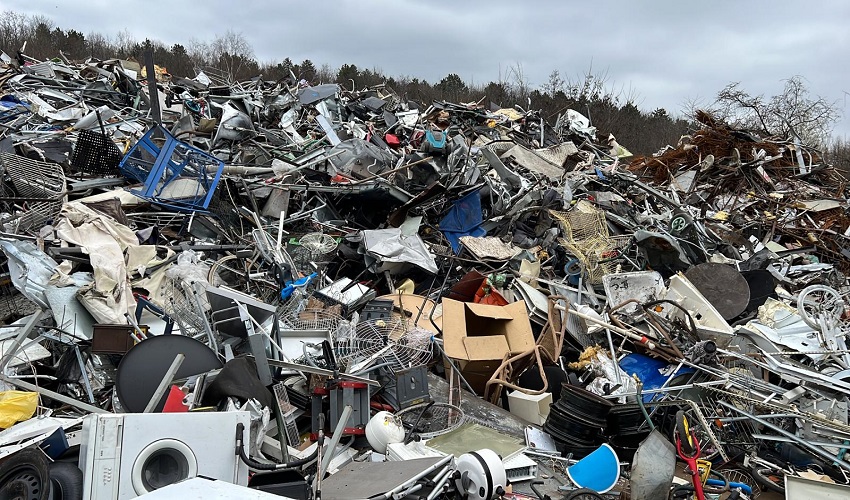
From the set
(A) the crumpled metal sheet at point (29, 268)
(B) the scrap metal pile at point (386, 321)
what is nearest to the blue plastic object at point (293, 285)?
(B) the scrap metal pile at point (386, 321)

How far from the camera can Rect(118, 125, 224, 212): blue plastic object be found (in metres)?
6.73

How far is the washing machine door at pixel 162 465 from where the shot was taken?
282 cm

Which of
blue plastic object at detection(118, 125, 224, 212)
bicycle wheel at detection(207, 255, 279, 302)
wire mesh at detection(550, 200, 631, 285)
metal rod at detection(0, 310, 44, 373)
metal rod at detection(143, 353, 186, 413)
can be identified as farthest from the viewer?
wire mesh at detection(550, 200, 631, 285)

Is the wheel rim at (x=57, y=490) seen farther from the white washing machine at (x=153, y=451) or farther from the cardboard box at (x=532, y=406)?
the cardboard box at (x=532, y=406)

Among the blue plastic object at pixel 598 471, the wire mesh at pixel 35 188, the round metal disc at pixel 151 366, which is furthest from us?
the wire mesh at pixel 35 188

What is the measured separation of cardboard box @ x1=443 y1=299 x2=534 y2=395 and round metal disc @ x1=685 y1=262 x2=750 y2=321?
2.11 m

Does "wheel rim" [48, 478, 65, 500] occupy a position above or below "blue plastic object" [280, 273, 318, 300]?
below

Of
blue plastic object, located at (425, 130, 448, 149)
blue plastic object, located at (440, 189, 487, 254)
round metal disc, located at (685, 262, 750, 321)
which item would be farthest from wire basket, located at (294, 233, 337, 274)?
round metal disc, located at (685, 262, 750, 321)

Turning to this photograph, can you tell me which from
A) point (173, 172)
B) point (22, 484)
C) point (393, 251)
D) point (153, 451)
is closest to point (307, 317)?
point (393, 251)

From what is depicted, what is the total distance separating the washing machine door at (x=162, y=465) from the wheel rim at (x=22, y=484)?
0.39 meters

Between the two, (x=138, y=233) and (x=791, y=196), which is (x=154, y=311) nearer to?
(x=138, y=233)

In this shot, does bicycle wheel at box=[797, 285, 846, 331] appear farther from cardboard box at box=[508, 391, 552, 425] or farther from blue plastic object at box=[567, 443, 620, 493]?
blue plastic object at box=[567, 443, 620, 493]

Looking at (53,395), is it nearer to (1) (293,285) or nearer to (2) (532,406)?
(1) (293,285)

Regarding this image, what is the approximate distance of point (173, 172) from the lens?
6.90 metres
